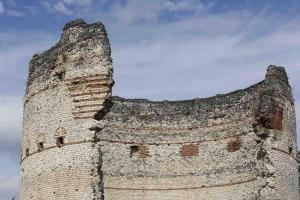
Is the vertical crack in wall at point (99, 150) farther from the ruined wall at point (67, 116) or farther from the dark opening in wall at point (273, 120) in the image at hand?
the dark opening in wall at point (273, 120)

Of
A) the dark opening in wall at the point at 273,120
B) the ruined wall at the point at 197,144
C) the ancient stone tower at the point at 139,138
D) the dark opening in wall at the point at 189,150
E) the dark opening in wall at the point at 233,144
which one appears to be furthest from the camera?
the dark opening in wall at the point at 189,150

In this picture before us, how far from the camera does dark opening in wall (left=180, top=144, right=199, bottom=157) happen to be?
21609 mm

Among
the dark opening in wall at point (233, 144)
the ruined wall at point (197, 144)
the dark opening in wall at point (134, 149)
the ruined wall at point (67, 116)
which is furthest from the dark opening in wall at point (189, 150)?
the ruined wall at point (67, 116)

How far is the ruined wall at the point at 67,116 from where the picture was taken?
49.4ft

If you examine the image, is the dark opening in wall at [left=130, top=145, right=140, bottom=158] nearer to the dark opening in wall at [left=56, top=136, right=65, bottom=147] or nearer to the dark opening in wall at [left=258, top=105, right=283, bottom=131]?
the dark opening in wall at [left=258, top=105, right=283, bottom=131]

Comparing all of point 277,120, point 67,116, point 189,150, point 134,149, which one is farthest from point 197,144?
point 67,116

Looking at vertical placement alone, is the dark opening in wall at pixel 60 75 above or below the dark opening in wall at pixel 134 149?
above

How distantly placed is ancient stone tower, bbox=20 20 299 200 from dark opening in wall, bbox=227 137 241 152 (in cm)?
5

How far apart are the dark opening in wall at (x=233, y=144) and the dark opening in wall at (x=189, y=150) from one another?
52.4 inches

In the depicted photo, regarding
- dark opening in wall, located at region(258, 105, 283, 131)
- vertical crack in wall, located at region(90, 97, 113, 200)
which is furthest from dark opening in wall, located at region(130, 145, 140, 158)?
vertical crack in wall, located at region(90, 97, 113, 200)

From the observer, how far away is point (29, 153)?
16.8 meters

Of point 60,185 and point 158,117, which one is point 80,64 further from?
point 158,117

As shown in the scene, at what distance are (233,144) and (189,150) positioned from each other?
5.99ft

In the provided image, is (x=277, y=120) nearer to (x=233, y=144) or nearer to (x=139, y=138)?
(x=233, y=144)
